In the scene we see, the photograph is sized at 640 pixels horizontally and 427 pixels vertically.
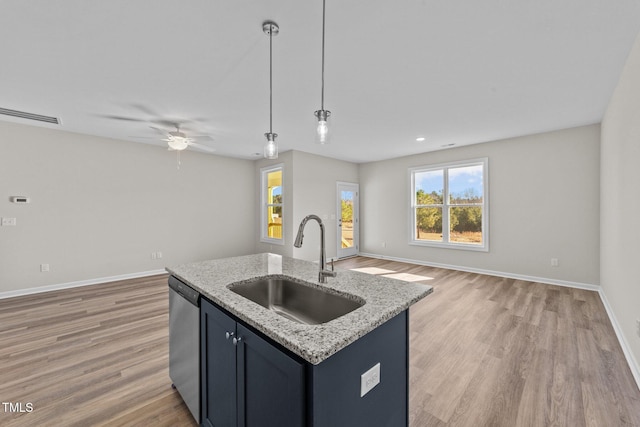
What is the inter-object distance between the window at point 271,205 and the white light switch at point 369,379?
5087 millimetres

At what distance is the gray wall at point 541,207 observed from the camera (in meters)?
4.03

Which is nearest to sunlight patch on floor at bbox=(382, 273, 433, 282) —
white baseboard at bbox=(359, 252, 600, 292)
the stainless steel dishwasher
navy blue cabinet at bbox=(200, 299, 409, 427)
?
white baseboard at bbox=(359, 252, 600, 292)

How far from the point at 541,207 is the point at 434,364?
3.81 metres

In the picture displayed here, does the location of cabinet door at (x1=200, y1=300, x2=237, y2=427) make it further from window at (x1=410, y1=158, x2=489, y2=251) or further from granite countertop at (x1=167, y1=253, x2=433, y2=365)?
window at (x1=410, y1=158, x2=489, y2=251)

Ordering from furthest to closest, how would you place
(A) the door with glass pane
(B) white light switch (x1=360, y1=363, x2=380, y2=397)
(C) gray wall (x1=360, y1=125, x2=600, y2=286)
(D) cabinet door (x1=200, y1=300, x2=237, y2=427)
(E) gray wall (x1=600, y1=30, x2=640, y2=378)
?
(A) the door with glass pane → (C) gray wall (x1=360, y1=125, x2=600, y2=286) → (E) gray wall (x1=600, y1=30, x2=640, y2=378) → (D) cabinet door (x1=200, y1=300, x2=237, y2=427) → (B) white light switch (x1=360, y1=363, x2=380, y2=397)

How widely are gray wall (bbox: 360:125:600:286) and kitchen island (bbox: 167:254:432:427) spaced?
4361mm

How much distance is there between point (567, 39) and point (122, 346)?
459cm

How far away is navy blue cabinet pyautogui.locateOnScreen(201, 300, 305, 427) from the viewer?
0.90 metres

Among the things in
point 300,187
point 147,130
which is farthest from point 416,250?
point 147,130

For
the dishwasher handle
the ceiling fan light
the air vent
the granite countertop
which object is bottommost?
the dishwasher handle

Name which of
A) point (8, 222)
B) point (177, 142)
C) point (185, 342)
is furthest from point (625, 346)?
point (8, 222)

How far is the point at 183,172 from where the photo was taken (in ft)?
17.8

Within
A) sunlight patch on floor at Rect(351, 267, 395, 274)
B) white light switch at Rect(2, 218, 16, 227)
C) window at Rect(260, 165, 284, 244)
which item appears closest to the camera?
white light switch at Rect(2, 218, 16, 227)

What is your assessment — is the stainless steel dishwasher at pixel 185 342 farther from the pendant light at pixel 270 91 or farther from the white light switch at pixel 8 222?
the white light switch at pixel 8 222
